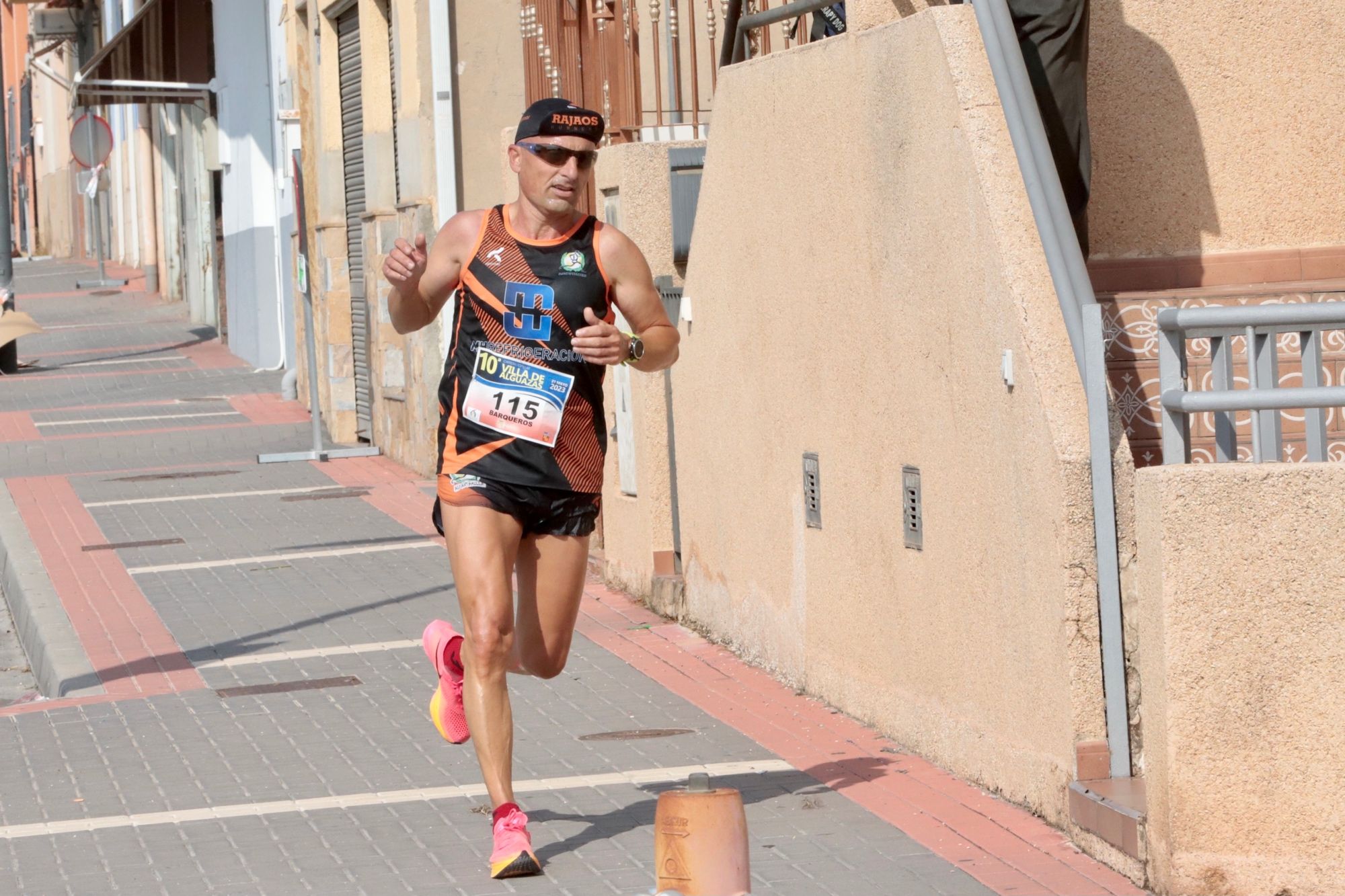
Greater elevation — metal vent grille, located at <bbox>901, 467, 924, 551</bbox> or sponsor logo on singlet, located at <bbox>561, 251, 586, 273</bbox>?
sponsor logo on singlet, located at <bbox>561, 251, 586, 273</bbox>

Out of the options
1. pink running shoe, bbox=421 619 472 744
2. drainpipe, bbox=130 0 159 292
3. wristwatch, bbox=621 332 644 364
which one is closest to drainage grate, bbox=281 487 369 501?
pink running shoe, bbox=421 619 472 744

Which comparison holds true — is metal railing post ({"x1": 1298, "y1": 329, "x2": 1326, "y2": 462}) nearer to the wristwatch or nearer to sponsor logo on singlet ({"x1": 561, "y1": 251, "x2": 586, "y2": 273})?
the wristwatch

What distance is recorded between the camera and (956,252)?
656 centimetres

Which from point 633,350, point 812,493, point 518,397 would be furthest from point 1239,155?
point 518,397

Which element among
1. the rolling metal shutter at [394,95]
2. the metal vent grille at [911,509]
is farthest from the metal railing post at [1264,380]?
the rolling metal shutter at [394,95]

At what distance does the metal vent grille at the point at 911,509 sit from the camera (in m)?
7.04

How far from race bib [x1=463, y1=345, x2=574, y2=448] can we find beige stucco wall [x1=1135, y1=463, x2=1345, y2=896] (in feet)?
5.56

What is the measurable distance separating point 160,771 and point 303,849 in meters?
1.38

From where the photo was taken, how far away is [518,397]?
609 cm

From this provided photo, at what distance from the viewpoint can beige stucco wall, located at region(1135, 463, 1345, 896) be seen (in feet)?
17.3

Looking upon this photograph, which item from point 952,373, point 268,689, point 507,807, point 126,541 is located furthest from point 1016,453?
point 126,541

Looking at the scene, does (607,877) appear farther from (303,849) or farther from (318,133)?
(318,133)

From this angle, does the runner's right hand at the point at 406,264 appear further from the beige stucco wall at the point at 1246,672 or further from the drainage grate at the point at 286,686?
the drainage grate at the point at 286,686

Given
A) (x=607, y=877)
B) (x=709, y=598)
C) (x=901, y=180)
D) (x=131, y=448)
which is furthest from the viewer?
(x=131, y=448)
